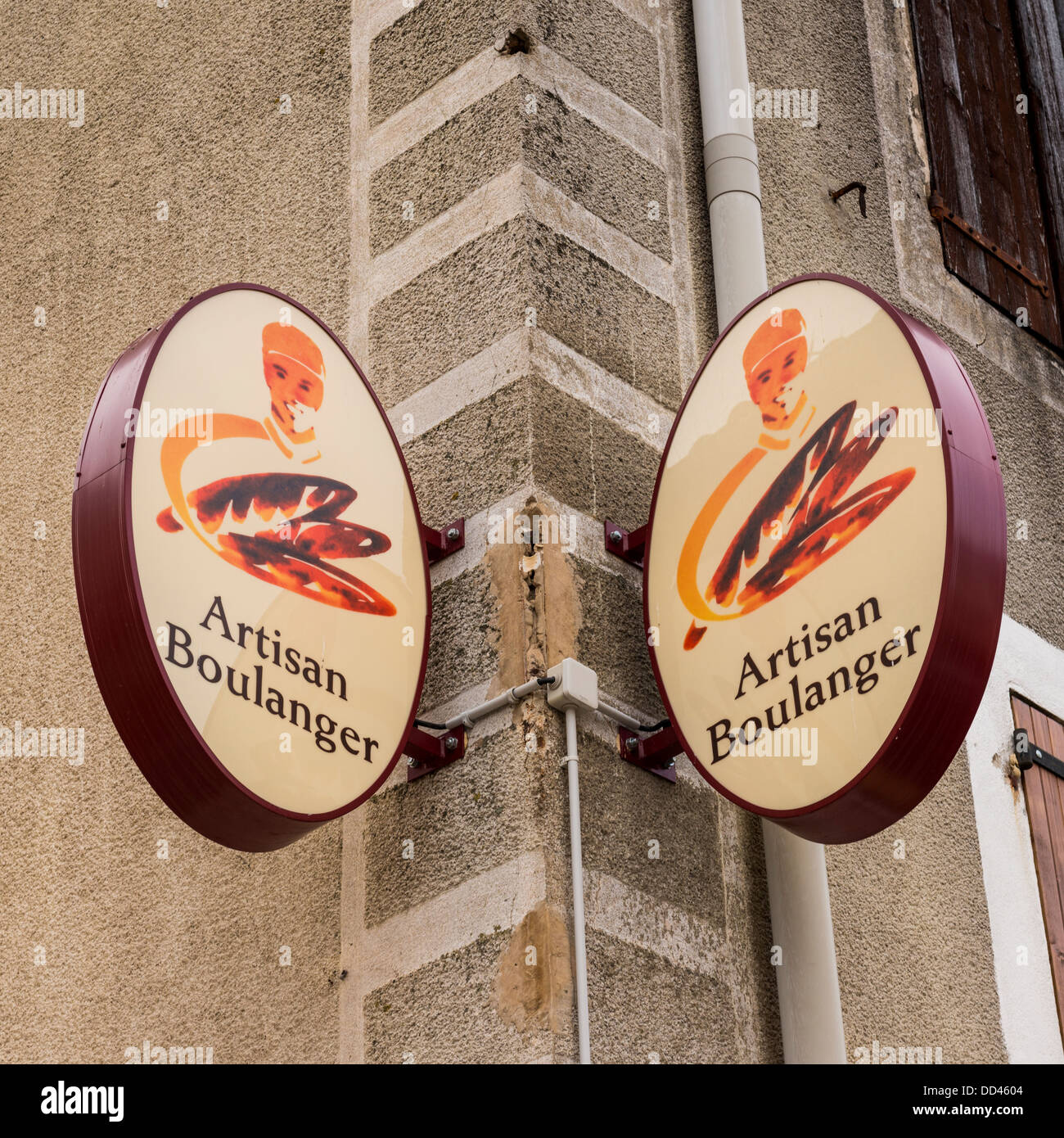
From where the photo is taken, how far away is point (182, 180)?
229 inches

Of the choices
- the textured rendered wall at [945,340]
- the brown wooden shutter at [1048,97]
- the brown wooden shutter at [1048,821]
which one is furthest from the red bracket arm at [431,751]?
the brown wooden shutter at [1048,97]

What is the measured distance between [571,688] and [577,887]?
18.5 inches

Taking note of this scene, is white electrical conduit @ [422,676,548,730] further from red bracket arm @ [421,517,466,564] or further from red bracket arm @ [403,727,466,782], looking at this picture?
red bracket arm @ [421,517,466,564]

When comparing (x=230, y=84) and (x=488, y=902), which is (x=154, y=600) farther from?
(x=230, y=84)

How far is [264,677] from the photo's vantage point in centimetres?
356

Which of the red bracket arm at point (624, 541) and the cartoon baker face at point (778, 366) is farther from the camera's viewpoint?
the red bracket arm at point (624, 541)

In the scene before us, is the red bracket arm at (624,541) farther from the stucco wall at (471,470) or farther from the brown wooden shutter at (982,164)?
the brown wooden shutter at (982,164)

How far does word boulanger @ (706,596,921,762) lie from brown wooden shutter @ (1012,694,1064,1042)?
1.84 m

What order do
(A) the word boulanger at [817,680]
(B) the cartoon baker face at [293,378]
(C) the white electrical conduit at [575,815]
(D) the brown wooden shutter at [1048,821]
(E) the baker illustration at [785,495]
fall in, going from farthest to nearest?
(D) the brown wooden shutter at [1048,821] < (B) the cartoon baker face at [293,378] < (E) the baker illustration at [785,495] < (C) the white electrical conduit at [575,815] < (A) the word boulanger at [817,680]

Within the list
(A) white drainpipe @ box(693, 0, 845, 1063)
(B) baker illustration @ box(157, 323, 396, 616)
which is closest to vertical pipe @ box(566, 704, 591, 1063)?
(B) baker illustration @ box(157, 323, 396, 616)

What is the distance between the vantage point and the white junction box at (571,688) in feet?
13.0
